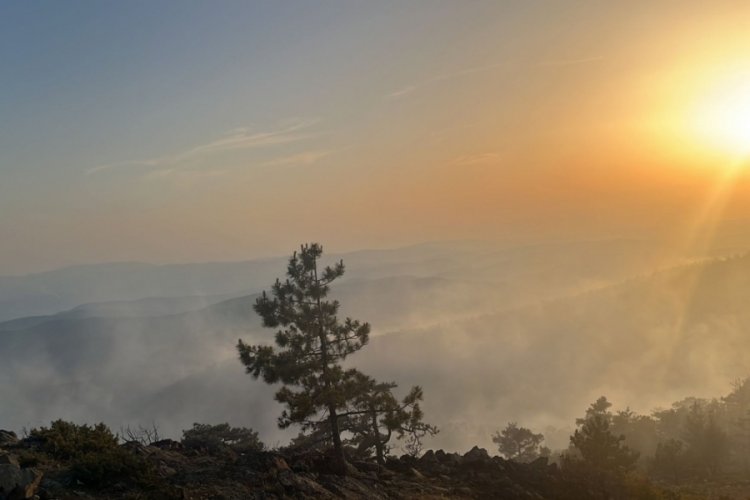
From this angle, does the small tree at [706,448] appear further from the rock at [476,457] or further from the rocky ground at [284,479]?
the rock at [476,457]

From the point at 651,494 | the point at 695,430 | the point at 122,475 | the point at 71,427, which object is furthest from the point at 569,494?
the point at 695,430

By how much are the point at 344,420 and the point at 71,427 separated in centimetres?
1251

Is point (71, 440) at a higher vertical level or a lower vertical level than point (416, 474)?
higher

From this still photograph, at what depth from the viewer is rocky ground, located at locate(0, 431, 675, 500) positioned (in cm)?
1312

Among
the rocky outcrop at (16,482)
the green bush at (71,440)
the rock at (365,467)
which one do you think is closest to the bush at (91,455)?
the green bush at (71,440)

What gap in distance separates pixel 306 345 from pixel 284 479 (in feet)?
20.2

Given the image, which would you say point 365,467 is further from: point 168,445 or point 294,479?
point 168,445

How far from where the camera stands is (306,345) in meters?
20.9

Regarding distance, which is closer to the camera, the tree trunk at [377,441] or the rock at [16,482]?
the rock at [16,482]

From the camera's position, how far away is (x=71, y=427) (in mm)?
17172

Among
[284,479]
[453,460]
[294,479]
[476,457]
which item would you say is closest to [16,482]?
[284,479]

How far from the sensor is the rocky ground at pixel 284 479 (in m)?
13.1

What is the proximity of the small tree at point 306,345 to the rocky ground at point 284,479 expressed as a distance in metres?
2.06

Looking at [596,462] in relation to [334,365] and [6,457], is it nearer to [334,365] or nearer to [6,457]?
[334,365]
